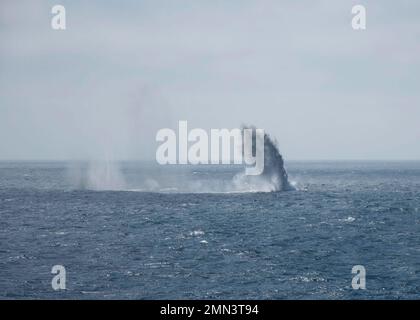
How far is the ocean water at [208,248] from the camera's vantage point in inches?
1331

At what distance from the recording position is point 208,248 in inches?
1908

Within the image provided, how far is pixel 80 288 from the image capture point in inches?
1320

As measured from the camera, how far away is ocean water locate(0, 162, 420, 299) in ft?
111

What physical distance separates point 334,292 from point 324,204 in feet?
190

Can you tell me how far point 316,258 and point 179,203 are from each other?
155 ft
